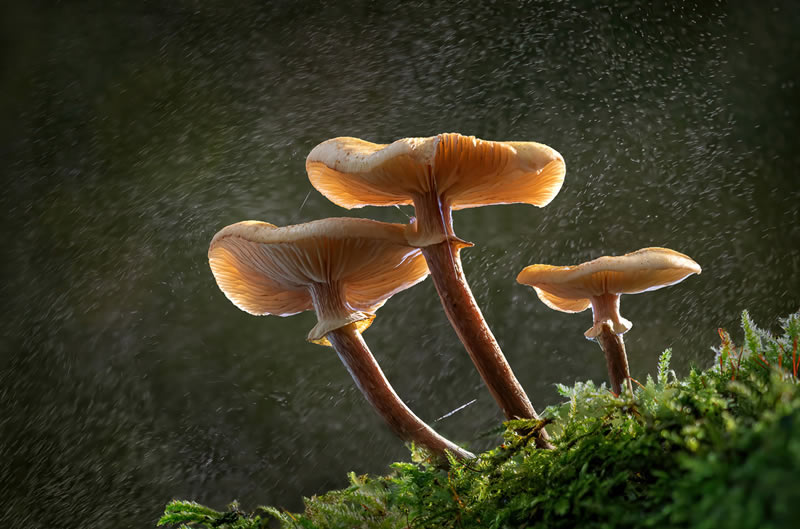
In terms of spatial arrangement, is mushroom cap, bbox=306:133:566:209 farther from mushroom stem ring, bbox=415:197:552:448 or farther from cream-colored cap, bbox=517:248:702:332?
cream-colored cap, bbox=517:248:702:332

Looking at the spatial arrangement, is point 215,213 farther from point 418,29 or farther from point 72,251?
point 418,29

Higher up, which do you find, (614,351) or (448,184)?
(448,184)

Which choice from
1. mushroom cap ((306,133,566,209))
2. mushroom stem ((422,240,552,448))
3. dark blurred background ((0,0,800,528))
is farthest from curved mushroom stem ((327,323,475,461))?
dark blurred background ((0,0,800,528))

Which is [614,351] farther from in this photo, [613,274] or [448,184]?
[448,184]

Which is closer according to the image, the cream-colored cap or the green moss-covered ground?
the green moss-covered ground

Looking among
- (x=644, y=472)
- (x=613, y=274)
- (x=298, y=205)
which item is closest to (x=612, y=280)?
(x=613, y=274)

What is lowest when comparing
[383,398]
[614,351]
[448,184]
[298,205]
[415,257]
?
[614,351]
